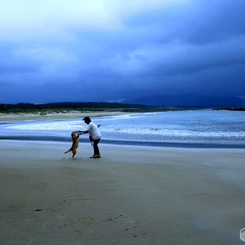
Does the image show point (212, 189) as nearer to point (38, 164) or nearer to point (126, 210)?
point (126, 210)

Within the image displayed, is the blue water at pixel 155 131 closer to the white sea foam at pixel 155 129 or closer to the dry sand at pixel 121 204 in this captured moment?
the white sea foam at pixel 155 129

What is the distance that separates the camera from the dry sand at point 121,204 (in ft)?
12.9

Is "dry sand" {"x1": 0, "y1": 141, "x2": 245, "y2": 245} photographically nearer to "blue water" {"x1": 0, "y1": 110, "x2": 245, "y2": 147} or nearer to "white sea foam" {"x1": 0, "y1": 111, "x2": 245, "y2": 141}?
"blue water" {"x1": 0, "y1": 110, "x2": 245, "y2": 147}

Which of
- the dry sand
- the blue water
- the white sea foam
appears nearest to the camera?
the dry sand

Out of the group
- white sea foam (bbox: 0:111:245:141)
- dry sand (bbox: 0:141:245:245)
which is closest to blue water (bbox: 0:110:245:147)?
white sea foam (bbox: 0:111:245:141)

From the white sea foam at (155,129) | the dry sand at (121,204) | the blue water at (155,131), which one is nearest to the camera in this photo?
the dry sand at (121,204)

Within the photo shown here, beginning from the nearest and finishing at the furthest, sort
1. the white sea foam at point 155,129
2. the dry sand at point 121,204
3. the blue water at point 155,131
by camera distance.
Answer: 1. the dry sand at point 121,204
2. the blue water at point 155,131
3. the white sea foam at point 155,129

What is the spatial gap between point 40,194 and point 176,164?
4774 millimetres

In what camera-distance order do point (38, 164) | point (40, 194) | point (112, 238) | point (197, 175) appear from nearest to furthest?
point (112, 238) → point (40, 194) → point (197, 175) → point (38, 164)

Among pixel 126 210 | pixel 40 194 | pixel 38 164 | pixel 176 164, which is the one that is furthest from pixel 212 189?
pixel 38 164

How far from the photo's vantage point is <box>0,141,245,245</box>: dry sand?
393 cm

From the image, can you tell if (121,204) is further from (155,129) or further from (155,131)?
(155,129)

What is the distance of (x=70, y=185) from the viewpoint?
20.9 ft

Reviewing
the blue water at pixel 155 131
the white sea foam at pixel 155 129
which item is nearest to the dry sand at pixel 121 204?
the blue water at pixel 155 131
